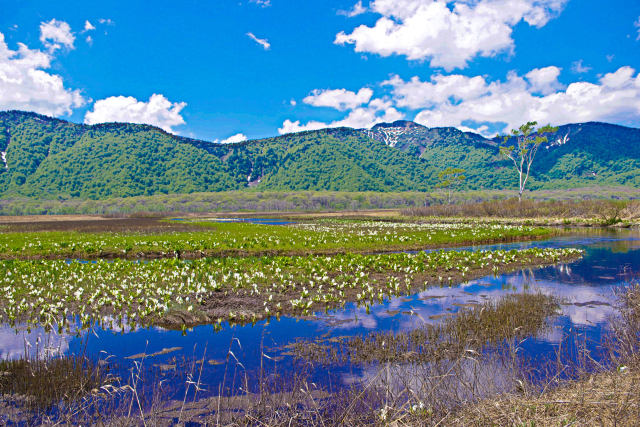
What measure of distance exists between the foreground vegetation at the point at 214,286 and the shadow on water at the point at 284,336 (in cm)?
85

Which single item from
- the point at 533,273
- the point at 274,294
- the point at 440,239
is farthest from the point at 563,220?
the point at 274,294

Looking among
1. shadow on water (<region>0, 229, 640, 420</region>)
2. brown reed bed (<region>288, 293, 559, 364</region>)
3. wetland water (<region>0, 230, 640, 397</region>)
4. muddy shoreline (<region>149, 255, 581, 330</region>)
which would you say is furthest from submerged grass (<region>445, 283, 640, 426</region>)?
muddy shoreline (<region>149, 255, 581, 330</region>)

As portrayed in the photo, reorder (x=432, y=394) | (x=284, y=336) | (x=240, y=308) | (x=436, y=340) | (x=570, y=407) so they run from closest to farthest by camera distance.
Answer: (x=570, y=407)
(x=432, y=394)
(x=436, y=340)
(x=284, y=336)
(x=240, y=308)

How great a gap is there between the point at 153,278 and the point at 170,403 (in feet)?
35.6

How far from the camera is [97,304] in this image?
13047 millimetres

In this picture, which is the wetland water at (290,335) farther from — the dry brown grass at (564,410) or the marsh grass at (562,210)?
the marsh grass at (562,210)

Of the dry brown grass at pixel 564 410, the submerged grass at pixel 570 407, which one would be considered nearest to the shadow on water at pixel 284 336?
the submerged grass at pixel 570 407

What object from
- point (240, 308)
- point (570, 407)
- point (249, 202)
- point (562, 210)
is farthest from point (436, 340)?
point (249, 202)

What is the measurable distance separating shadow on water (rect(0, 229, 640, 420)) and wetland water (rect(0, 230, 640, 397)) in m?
0.02

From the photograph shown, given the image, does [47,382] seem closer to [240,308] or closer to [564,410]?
[240,308]

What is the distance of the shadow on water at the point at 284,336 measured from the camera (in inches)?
323

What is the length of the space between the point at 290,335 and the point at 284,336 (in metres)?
0.17

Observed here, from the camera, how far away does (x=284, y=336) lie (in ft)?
34.4

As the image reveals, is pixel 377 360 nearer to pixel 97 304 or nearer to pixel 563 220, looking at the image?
pixel 97 304
